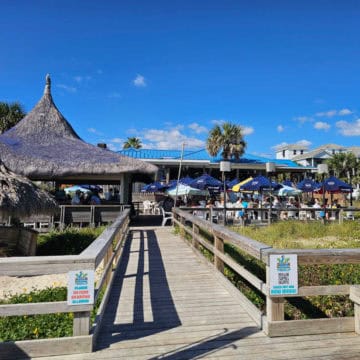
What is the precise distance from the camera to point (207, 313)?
160 inches

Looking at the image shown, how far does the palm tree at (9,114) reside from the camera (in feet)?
81.5

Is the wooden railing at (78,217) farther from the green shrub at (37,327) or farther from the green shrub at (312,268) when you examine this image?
the green shrub at (37,327)

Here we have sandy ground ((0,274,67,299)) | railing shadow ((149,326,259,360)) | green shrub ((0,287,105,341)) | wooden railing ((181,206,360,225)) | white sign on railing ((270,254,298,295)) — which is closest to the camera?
railing shadow ((149,326,259,360))

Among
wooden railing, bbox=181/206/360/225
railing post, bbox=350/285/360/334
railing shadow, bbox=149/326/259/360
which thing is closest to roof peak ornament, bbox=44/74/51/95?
wooden railing, bbox=181/206/360/225

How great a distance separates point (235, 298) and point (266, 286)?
140cm

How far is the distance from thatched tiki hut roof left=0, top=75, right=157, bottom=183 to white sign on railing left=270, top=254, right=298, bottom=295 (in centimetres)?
933

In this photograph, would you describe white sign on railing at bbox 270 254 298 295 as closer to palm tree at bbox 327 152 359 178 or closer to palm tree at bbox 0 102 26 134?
palm tree at bbox 0 102 26 134

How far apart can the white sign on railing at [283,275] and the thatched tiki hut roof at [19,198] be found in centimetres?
681

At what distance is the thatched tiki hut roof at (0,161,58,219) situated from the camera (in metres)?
8.02

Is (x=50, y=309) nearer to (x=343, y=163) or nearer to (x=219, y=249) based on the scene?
(x=219, y=249)

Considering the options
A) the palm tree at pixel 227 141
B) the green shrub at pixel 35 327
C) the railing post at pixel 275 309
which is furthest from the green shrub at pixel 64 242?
the palm tree at pixel 227 141

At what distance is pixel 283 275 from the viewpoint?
10.8 feet

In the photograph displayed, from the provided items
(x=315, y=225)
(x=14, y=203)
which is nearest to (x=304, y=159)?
(x=315, y=225)

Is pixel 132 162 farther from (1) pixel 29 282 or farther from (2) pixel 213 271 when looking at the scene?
(2) pixel 213 271
